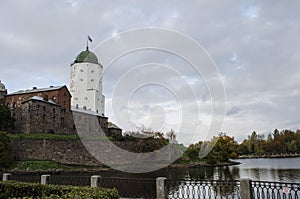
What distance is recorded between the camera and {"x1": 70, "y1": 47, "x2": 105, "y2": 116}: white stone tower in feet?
194

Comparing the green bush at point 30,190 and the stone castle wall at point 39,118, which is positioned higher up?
the stone castle wall at point 39,118

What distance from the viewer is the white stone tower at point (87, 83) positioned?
5912 cm

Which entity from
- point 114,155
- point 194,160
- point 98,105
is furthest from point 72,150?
point 194,160

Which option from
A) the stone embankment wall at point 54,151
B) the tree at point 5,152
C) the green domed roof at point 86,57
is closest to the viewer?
the tree at point 5,152

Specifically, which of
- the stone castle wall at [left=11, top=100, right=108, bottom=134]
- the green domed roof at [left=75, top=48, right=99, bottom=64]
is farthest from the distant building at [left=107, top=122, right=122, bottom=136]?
the green domed roof at [left=75, top=48, right=99, bottom=64]

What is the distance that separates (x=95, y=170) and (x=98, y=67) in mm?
29740

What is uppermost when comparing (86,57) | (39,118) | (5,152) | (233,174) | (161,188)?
(86,57)

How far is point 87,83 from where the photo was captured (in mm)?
60125

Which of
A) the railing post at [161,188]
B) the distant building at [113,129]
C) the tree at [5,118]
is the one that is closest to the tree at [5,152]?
the tree at [5,118]

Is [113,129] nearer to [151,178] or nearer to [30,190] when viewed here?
[151,178]

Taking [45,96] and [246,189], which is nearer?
[246,189]

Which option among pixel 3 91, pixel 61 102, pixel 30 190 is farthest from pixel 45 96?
pixel 30 190

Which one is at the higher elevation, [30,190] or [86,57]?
[86,57]

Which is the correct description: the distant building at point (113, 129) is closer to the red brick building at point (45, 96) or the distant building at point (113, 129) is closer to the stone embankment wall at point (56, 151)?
the stone embankment wall at point (56, 151)
